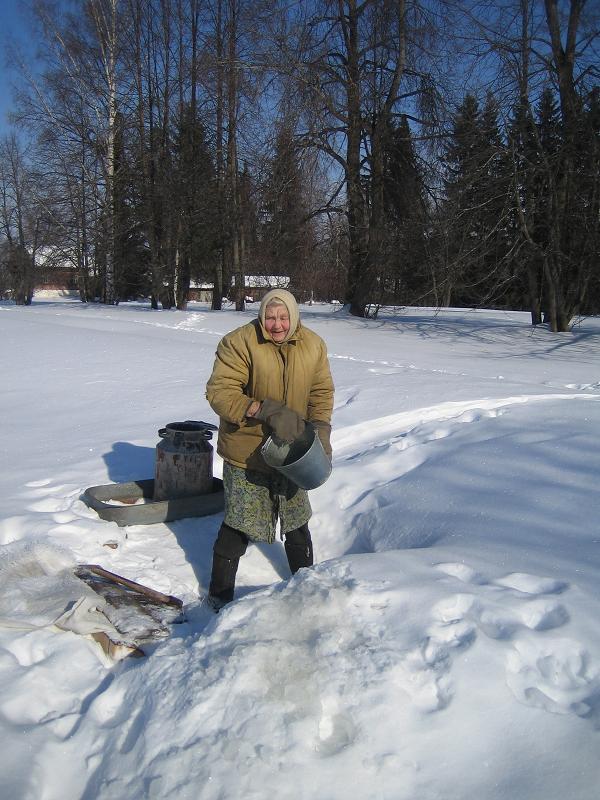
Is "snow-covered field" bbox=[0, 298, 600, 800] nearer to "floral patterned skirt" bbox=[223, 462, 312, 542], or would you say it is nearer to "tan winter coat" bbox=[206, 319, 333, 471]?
"floral patterned skirt" bbox=[223, 462, 312, 542]

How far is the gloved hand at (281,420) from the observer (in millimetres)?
2867

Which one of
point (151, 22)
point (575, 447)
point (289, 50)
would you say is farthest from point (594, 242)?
point (151, 22)

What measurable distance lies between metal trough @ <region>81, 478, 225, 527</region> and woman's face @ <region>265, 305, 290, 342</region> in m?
1.72

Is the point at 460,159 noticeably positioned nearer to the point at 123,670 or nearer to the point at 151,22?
the point at 151,22

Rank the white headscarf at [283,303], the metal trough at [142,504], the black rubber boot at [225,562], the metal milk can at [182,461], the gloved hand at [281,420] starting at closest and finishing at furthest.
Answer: the gloved hand at [281,420] → the white headscarf at [283,303] → the black rubber boot at [225,562] → the metal trough at [142,504] → the metal milk can at [182,461]

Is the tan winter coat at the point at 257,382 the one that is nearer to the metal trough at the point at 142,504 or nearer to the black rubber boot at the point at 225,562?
the black rubber boot at the point at 225,562

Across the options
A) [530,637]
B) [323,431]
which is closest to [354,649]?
[530,637]

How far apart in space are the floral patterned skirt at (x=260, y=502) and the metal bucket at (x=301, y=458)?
193mm

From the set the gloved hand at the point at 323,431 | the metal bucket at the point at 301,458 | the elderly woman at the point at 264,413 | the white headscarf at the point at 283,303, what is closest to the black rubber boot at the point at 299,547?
the elderly woman at the point at 264,413

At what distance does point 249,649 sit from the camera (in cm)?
224

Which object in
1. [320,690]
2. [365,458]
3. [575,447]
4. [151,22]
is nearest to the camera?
[320,690]

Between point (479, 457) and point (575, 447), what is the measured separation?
68 cm

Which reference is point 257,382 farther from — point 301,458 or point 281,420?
point 301,458

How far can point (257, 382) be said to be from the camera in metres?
3.10
